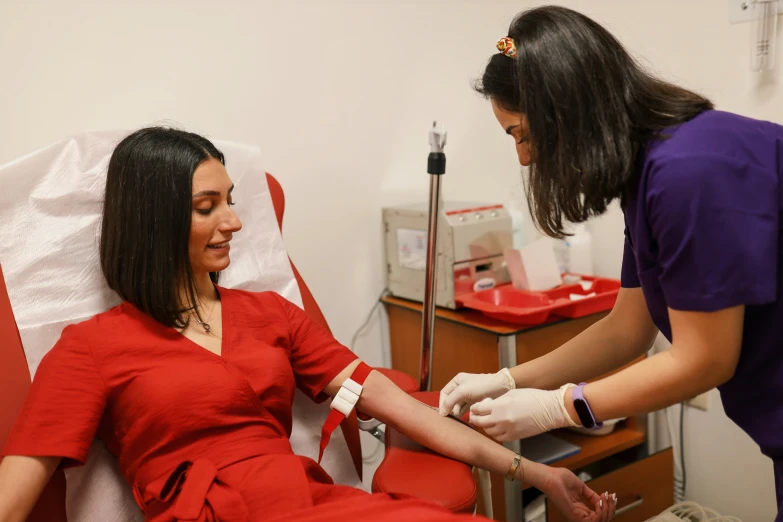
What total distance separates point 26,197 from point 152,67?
0.58 meters

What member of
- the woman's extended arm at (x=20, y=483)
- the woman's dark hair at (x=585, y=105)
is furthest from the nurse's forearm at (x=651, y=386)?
the woman's extended arm at (x=20, y=483)

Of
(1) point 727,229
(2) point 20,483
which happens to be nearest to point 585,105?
(1) point 727,229

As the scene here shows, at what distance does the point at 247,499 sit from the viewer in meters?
1.21

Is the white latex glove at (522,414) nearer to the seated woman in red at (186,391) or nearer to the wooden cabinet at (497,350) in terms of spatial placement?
the seated woman in red at (186,391)

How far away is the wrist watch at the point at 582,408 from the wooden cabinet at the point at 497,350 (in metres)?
0.68

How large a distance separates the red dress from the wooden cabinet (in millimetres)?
665

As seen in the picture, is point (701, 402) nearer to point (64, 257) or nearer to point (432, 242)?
point (432, 242)

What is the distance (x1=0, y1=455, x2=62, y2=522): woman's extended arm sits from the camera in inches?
43.5

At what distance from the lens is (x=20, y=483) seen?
1122 mm

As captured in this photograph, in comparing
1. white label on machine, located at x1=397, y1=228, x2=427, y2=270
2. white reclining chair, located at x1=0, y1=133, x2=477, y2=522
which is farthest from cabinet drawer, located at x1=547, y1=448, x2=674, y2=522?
white label on machine, located at x1=397, y1=228, x2=427, y2=270

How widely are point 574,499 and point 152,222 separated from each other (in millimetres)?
974

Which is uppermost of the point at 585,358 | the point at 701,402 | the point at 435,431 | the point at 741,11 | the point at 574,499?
the point at 741,11

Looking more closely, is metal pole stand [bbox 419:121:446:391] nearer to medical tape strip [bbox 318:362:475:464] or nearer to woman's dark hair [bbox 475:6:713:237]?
medical tape strip [bbox 318:362:475:464]

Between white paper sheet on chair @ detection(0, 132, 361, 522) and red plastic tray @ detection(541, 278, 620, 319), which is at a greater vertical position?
white paper sheet on chair @ detection(0, 132, 361, 522)
